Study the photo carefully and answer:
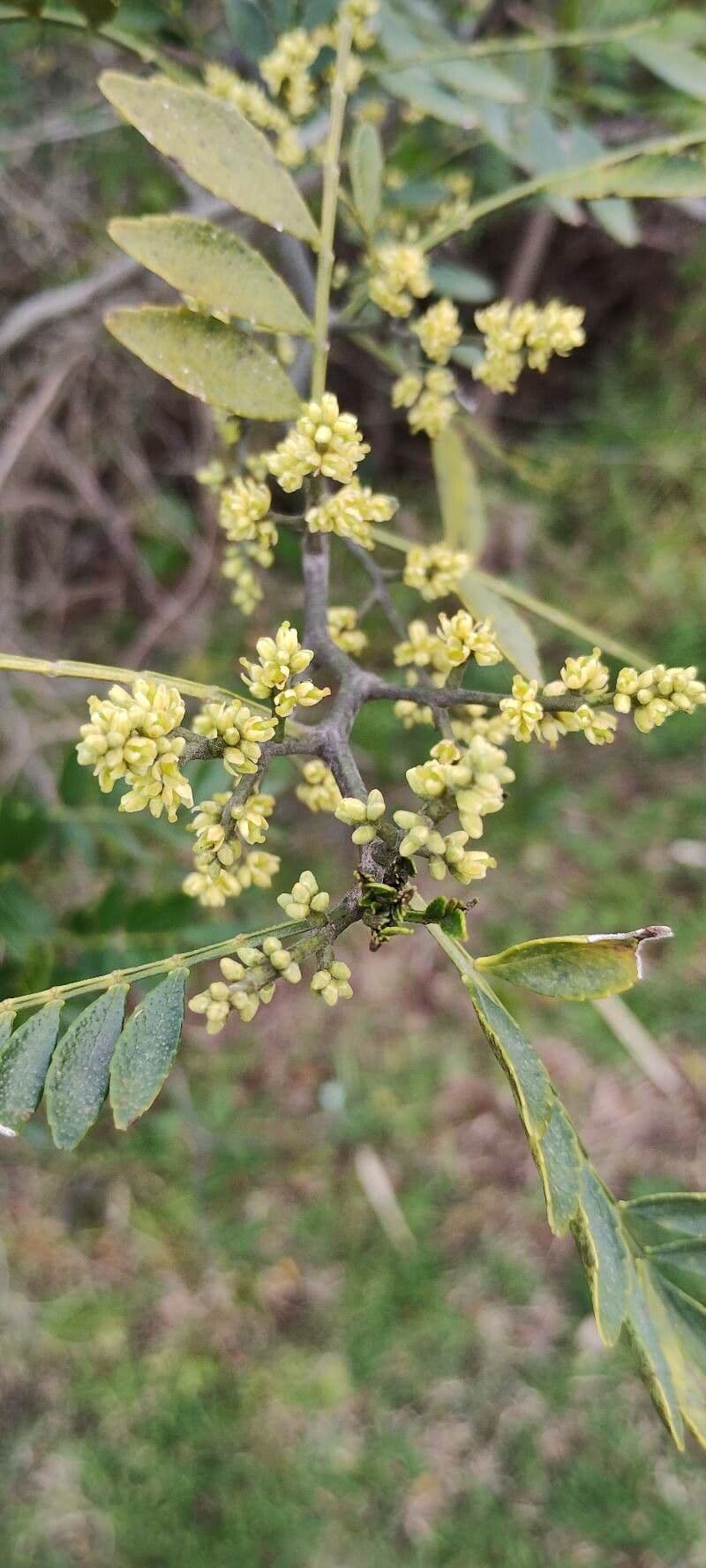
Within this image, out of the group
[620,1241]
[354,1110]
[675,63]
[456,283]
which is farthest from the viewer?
[354,1110]

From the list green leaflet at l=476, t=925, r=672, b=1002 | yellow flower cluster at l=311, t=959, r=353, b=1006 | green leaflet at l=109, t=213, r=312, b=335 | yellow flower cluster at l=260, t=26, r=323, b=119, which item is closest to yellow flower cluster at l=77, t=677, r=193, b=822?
yellow flower cluster at l=311, t=959, r=353, b=1006

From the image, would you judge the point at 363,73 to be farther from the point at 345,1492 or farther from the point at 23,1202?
the point at 345,1492

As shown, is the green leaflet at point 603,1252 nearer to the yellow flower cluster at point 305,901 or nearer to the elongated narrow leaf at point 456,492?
the yellow flower cluster at point 305,901

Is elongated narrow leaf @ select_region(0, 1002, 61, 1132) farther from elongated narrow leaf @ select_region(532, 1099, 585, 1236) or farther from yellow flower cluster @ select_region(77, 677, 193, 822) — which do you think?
elongated narrow leaf @ select_region(532, 1099, 585, 1236)

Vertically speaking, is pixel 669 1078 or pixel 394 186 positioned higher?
pixel 394 186

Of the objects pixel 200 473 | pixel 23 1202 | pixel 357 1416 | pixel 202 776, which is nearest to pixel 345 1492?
pixel 357 1416

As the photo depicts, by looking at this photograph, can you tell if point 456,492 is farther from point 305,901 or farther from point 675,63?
point 305,901

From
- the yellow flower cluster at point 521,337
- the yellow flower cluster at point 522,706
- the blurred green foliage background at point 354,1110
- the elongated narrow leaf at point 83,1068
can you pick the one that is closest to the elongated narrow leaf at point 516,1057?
the yellow flower cluster at point 522,706

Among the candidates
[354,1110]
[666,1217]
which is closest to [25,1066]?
[666,1217]
